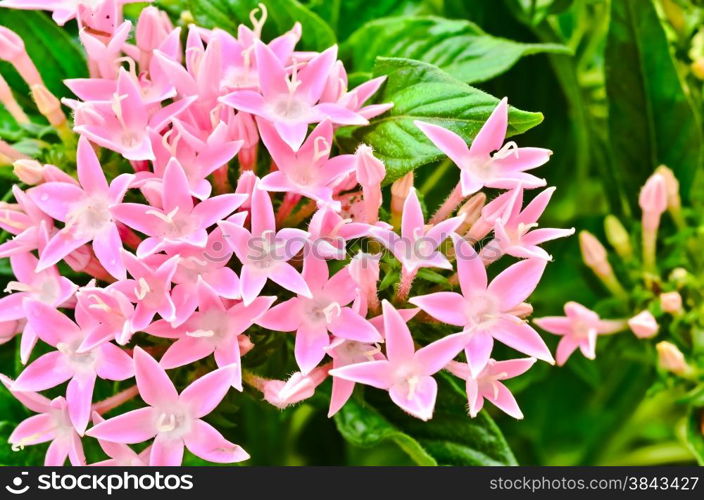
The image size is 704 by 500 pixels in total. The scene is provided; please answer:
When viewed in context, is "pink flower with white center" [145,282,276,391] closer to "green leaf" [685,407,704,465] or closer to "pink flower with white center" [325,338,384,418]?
"pink flower with white center" [325,338,384,418]

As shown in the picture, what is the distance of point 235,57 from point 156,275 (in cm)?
21

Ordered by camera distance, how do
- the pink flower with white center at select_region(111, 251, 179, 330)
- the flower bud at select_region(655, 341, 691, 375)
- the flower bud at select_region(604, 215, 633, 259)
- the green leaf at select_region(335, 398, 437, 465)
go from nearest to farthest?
1. the pink flower with white center at select_region(111, 251, 179, 330)
2. the green leaf at select_region(335, 398, 437, 465)
3. the flower bud at select_region(655, 341, 691, 375)
4. the flower bud at select_region(604, 215, 633, 259)

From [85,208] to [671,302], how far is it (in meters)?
0.55

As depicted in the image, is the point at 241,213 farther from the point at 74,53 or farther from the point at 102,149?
the point at 74,53

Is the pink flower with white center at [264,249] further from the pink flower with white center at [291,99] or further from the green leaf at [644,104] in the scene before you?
the green leaf at [644,104]

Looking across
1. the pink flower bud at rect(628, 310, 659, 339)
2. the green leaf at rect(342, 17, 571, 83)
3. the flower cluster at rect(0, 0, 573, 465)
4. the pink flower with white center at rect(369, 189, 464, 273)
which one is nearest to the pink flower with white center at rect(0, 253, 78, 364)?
the flower cluster at rect(0, 0, 573, 465)

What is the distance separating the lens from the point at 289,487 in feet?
2.29

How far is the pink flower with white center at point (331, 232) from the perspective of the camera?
23.3 inches

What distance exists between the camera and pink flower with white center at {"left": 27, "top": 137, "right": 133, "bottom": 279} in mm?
603

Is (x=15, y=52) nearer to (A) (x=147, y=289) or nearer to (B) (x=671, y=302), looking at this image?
(A) (x=147, y=289)

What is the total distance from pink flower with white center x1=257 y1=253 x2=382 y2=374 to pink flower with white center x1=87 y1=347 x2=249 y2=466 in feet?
0.17

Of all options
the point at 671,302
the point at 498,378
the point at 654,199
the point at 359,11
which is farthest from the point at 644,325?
the point at 359,11

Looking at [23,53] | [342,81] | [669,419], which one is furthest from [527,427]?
[23,53]

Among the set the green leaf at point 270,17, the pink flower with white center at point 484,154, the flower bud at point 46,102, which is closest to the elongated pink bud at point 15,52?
the flower bud at point 46,102
